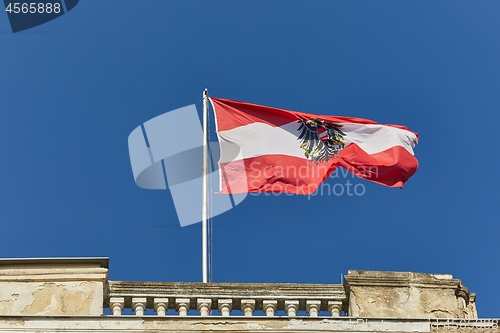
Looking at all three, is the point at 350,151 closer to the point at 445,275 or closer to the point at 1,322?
the point at 445,275

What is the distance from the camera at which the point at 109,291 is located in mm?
15906

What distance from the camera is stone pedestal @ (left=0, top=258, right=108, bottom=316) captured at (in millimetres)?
15531

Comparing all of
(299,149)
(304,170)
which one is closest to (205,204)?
(304,170)

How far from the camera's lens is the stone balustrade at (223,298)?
51.9ft

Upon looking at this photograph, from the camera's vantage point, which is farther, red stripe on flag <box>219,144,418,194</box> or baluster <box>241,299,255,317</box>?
red stripe on flag <box>219,144,418,194</box>

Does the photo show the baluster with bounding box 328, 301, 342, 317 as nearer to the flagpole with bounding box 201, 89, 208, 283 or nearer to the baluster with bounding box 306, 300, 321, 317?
the baluster with bounding box 306, 300, 321, 317

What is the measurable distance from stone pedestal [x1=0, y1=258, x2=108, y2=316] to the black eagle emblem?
7026mm

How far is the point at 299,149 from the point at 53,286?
25.2ft

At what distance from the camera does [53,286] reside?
15.8 meters

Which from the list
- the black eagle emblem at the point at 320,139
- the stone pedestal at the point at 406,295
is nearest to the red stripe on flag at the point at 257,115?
the black eagle emblem at the point at 320,139

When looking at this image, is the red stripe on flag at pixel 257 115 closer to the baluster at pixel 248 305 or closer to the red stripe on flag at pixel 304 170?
the red stripe on flag at pixel 304 170

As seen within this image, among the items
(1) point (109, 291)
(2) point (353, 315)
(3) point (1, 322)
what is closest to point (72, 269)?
(1) point (109, 291)

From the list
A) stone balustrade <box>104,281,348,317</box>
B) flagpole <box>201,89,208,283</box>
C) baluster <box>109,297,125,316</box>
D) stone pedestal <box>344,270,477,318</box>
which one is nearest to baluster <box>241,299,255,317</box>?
stone balustrade <box>104,281,348,317</box>

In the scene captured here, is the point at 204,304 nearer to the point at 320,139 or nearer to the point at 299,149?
the point at 299,149
